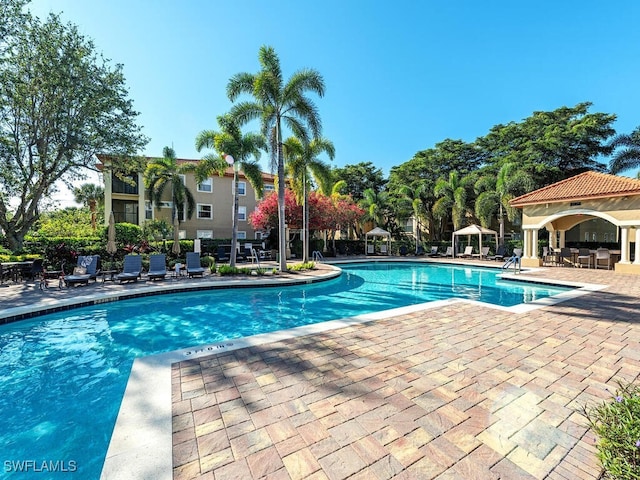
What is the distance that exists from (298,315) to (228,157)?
10.0 meters

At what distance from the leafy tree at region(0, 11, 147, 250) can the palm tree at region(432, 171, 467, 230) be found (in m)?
22.9

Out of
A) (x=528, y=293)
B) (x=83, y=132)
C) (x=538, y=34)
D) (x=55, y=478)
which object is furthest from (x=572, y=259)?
(x=83, y=132)

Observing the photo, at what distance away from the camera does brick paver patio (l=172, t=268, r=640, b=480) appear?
228cm

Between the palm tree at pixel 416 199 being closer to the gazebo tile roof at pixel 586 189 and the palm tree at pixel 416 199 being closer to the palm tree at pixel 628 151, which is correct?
the gazebo tile roof at pixel 586 189

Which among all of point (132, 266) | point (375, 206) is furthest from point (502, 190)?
point (132, 266)

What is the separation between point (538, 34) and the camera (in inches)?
498

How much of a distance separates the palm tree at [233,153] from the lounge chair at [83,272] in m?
5.63

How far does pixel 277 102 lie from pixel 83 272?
1078 centimetres

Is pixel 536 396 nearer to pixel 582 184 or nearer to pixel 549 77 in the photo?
pixel 582 184

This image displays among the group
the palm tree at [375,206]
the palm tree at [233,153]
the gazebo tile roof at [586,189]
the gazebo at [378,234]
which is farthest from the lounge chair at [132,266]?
the gazebo tile roof at [586,189]

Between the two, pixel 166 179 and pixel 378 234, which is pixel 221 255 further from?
pixel 378 234

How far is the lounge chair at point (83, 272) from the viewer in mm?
10516

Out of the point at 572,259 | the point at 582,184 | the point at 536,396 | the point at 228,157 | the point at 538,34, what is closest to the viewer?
the point at 536,396

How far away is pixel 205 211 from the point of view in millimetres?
27125
